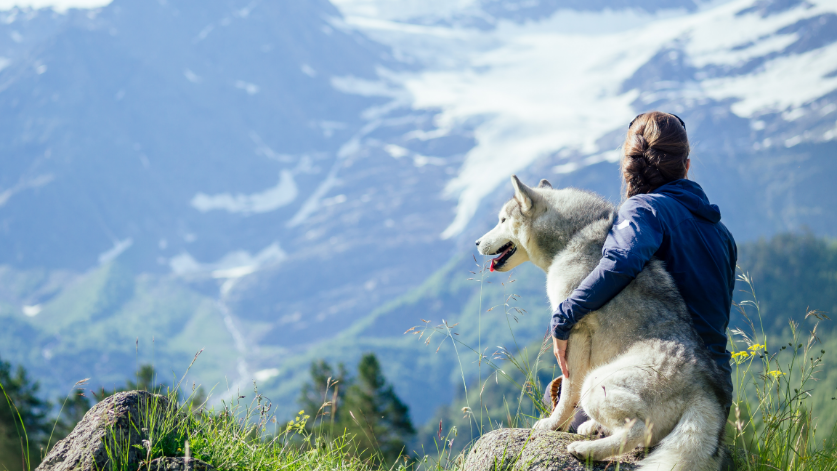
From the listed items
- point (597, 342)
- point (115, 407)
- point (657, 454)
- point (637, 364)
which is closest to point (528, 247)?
point (597, 342)

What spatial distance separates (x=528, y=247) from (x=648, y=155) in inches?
63.6

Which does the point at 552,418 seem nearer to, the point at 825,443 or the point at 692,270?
the point at 692,270

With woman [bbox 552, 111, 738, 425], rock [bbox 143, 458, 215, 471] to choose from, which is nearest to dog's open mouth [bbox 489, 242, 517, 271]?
woman [bbox 552, 111, 738, 425]

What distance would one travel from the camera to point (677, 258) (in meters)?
5.05

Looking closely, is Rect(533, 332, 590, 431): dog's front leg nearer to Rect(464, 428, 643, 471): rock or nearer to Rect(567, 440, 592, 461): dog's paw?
Rect(464, 428, 643, 471): rock

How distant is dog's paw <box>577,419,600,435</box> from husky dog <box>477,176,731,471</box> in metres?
0.01

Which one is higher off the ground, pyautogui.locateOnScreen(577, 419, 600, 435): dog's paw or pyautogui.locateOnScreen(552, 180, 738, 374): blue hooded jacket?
pyautogui.locateOnScreen(552, 180, 738, 374): blue hooded jacket

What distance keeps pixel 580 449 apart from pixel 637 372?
73 cm

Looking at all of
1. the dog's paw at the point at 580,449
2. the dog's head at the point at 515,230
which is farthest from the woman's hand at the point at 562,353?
the dog's head at the point at 515,230

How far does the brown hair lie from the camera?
17.3 ft

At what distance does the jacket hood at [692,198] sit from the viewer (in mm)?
5121

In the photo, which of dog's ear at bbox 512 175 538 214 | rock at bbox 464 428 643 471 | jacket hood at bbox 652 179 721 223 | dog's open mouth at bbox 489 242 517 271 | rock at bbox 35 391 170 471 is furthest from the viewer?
dog's open mouth at bbox 489 242 517 271

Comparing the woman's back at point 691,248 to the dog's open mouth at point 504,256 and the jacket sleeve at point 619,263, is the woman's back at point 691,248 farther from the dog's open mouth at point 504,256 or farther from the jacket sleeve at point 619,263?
the dog's open mouth at point 504,256

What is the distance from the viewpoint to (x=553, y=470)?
4.70m
